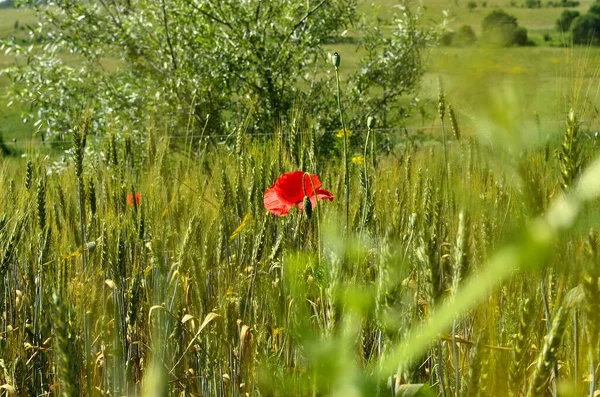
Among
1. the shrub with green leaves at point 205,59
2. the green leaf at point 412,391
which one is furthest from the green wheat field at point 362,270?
the shrub with green leaves at point 205,59

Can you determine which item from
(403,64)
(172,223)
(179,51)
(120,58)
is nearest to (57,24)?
(120,58)

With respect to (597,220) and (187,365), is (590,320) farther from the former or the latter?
(187,365)

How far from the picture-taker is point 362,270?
3.22ft

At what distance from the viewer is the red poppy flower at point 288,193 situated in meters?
1.66

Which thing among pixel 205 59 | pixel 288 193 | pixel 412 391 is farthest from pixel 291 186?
pixel 205 59

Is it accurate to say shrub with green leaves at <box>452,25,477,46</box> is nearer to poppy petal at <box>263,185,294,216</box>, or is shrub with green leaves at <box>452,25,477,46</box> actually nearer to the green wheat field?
the green wheat field

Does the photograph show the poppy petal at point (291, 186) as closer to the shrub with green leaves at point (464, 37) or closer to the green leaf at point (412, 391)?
the green leaf at point (412, 391)

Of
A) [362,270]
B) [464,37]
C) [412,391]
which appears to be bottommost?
[412,391]

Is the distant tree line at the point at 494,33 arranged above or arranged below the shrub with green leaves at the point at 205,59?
above

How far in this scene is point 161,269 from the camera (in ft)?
4.52

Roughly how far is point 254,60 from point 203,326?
389 cm

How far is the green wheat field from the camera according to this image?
277 mm

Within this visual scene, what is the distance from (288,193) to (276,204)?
47 millimetres

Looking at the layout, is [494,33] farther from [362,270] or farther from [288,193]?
[288,193]
